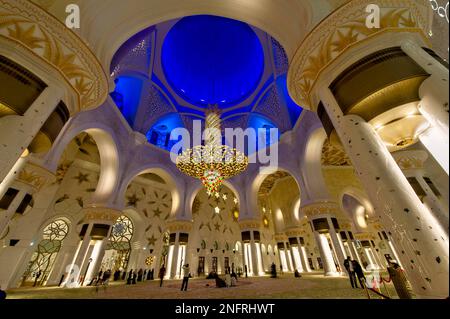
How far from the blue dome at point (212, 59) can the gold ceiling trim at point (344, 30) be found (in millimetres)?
9590

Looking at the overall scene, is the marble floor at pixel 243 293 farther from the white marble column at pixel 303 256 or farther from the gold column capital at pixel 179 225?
the white marble column at pixel 303 256

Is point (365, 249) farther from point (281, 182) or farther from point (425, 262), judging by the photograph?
point (425, 262)

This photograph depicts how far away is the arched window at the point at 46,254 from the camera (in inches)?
348

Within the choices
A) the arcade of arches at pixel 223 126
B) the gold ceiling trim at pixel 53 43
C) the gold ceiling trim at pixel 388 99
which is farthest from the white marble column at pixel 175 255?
the gold ceiling trim at pixel 388 99

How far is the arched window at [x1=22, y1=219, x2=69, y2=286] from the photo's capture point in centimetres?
885

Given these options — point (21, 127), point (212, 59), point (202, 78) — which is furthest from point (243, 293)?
point (212, 59)

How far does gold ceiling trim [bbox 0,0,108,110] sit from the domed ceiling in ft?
20.3

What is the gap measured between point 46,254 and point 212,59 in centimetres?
1383

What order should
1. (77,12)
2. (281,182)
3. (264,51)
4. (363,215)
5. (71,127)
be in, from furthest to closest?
(281,182), (363,215), (264,51), (71,127), (77,12)

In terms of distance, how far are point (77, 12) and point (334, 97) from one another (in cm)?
405

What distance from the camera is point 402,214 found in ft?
6.19

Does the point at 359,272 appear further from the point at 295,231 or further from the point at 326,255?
the point at 295,231

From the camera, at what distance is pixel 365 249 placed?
11906 millimetres
